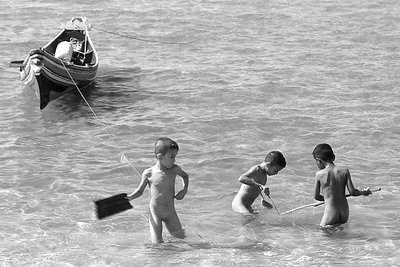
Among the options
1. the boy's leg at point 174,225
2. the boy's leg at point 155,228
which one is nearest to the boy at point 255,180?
the boy's leg at point 174,225

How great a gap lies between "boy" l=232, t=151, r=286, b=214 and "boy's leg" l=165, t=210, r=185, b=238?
116cm

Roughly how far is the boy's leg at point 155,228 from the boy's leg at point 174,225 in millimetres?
115

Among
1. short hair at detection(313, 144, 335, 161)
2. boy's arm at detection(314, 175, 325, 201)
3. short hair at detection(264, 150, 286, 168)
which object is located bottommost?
boy's arm at detection(314, 175, 325, 201)

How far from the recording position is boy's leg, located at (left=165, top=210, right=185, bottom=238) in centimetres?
1041

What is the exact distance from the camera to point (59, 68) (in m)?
18.6

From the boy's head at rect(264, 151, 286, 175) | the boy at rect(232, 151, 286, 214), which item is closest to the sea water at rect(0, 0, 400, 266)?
the boy at rect(232, 151, 286, 214)

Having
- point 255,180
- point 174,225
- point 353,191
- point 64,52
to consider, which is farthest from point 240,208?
point 64,52

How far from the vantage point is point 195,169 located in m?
14.8

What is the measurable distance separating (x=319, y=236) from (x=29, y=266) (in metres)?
3.98

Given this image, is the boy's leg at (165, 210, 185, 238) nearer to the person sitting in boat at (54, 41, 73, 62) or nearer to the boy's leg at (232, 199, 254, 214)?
the boy's leg at (232, 199, 254, 214)

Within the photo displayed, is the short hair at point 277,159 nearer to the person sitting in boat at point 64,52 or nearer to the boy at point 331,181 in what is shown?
the boy at point 331,181

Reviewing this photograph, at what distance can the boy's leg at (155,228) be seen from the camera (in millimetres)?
10359

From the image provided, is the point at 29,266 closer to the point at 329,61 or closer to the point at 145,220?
the point at 145,220

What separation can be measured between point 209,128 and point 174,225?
676 cm
